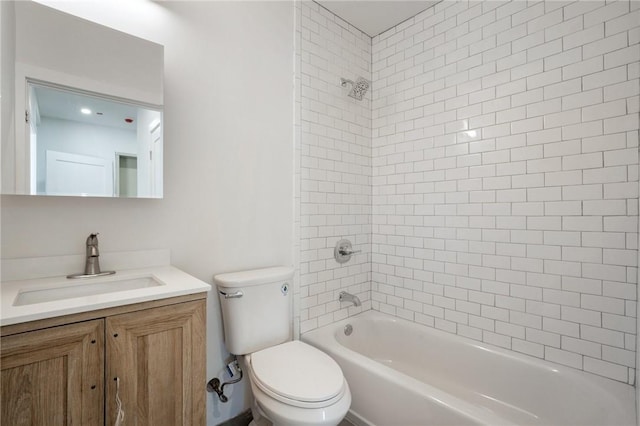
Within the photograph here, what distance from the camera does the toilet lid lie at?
1.24 meters

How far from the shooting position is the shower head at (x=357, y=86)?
216 centimetres

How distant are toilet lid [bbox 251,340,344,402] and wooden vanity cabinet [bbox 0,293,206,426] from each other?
30cm

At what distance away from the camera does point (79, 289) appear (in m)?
1.21

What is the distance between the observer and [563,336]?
5.28ft

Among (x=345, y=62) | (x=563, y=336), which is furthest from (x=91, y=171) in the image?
(x=563, y=336)

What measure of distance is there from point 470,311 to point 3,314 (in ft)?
7.12

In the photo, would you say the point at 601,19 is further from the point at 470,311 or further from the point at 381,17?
the point at 470,311

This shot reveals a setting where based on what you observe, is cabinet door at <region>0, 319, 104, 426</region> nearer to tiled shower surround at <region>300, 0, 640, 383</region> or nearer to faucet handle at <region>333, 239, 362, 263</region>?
tiled shower surround at <region>300, 0, 640, 383</region>

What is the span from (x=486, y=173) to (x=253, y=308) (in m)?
1.60

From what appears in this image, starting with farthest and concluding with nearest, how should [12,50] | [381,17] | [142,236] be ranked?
[381,17], [142,236], [12,50]

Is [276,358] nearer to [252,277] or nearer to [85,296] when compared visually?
[252,277]

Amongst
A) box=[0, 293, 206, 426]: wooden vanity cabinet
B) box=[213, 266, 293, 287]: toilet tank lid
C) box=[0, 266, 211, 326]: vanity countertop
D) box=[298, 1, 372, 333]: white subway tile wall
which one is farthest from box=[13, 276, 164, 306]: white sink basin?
box=[298, 1, 372, 333]: white subway tile wall

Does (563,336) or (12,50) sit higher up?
(12,50)

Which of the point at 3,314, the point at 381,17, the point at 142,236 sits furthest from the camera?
the point at 381,17
